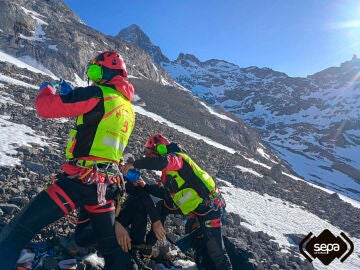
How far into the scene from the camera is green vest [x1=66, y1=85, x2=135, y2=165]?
4316mm

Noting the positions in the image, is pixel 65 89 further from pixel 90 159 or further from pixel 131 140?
pixel 131 140

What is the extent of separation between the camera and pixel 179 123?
3984 cm

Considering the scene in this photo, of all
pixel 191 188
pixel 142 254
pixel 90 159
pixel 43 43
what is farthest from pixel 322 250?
pixel 43 43

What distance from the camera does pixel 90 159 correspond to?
442 centimetres

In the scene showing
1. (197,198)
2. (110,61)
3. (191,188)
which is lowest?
(197,198)

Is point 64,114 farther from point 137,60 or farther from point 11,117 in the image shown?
point 137,60

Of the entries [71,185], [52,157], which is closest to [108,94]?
[71,185]

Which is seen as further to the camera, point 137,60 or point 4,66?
point 137,60

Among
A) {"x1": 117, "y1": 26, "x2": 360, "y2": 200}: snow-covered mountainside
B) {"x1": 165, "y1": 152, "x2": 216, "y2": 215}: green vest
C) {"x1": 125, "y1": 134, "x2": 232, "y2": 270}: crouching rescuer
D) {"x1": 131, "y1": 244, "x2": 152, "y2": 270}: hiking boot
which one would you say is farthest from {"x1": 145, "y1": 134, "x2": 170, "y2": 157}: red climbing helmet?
{"x1": 117, "y1": 26, "x2": 360, "y2": 200}: snow-covered mountainside

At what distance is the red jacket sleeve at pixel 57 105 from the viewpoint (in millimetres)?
4070

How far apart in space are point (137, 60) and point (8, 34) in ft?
132

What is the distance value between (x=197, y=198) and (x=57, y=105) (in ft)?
12.6

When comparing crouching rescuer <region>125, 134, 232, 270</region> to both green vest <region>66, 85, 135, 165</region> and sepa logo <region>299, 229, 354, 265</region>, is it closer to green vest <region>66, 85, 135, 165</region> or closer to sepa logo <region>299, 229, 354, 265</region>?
green vest <region>66, 85, 135, 165</region>

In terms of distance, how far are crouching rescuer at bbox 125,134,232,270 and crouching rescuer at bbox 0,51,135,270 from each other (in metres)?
2.20
